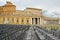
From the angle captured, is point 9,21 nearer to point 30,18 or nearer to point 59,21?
point 30,18

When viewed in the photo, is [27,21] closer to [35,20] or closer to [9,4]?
[35,20]

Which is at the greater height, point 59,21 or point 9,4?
point 9,4

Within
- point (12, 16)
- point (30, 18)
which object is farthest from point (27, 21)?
point (12, 16)

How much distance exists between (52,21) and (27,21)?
788 inches

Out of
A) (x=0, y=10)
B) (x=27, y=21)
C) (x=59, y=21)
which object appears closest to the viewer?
(x=27, y=21)

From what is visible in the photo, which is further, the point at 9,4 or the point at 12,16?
the point at 9,4

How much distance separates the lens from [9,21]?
3932 inches

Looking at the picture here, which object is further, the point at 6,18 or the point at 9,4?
the point at 9,4

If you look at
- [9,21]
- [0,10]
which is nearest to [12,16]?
[9,21]

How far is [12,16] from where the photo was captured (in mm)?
101000

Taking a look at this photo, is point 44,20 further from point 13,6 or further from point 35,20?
point 13,6

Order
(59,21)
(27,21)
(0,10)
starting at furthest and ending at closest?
A: (0,10), (59,21), (27,21)

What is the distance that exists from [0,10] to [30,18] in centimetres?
3074

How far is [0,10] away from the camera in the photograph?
12331cm
